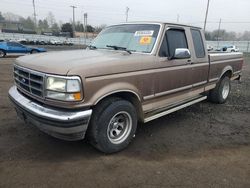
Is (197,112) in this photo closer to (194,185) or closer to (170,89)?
(170,89)

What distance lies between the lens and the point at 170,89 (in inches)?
179

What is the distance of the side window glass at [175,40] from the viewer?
4.57 meters

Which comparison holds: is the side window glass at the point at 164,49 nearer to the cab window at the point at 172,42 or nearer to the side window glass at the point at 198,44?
the cab window at the point at 172,42

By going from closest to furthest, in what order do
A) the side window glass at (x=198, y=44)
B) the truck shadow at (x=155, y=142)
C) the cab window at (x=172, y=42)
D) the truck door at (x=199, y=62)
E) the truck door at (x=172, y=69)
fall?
the truck shadow at (x=155, y=142), the truck door at (x=172, y=69), the cab window at (x=172, y=42), the truck door at (x=199, y=62), the side window glass at (x=198, y=44)

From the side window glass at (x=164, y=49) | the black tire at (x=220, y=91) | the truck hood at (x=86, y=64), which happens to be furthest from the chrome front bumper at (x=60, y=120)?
the black tire at (x=220, y=91)

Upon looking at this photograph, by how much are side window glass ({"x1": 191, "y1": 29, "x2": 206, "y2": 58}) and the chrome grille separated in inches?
136

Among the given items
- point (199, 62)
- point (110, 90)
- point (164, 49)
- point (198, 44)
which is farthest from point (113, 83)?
point (198, 44)

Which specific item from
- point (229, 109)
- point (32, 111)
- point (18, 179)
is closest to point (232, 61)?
point (229, 109)

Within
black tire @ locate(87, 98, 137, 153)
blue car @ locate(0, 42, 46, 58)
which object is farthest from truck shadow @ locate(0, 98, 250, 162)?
blue car @ locate(0, 42, 46, 58)

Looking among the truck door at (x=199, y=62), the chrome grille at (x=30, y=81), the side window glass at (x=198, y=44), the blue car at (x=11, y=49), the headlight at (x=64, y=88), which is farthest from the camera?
the blue car at (x=11, y=49)

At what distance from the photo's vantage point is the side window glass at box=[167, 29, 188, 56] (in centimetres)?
457

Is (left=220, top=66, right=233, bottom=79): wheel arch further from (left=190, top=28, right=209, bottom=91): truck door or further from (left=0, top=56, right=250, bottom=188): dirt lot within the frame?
(left=0, top=56, right=250, bottom=188): dirt lot

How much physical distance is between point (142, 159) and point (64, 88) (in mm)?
1639

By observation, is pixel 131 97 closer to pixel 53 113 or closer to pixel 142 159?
pixel 142 159
